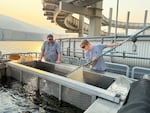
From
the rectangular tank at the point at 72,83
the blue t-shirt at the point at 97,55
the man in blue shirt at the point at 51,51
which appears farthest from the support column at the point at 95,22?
the blue t-shirt at the point at 97,55

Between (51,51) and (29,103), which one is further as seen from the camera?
(51,51)

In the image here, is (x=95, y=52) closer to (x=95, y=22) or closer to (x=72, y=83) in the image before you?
(x=72, y=83)

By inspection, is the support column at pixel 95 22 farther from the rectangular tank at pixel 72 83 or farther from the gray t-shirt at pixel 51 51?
the rectangular tank at pixel 72 83

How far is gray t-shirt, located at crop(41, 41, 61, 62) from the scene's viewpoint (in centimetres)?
469

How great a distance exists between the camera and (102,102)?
215cm

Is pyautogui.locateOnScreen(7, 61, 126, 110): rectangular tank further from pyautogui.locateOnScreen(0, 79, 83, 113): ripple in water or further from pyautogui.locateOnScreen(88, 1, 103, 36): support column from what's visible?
pyautogui.locateOnScreen(88, 1, 103, 36): support column

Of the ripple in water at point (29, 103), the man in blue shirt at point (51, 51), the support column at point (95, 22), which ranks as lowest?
the ripple in water at point (29, 103)

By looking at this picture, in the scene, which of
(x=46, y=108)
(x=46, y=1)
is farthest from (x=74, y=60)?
(x=46, y=1)

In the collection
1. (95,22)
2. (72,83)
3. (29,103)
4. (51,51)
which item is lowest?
(29,103)

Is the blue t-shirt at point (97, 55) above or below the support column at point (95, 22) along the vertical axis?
below

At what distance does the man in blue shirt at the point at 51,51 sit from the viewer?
15.3ft

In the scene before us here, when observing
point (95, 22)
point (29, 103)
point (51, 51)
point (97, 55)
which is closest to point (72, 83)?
point (97, 55)

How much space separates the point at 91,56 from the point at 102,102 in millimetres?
1371

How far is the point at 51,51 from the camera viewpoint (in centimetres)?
473
